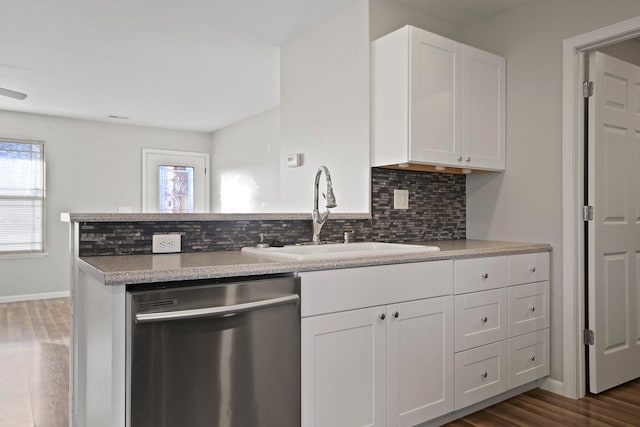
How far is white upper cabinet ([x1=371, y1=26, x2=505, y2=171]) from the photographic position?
248 cm

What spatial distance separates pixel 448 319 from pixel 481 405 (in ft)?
1.97

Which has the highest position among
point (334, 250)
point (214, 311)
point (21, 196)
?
point (21, 196)

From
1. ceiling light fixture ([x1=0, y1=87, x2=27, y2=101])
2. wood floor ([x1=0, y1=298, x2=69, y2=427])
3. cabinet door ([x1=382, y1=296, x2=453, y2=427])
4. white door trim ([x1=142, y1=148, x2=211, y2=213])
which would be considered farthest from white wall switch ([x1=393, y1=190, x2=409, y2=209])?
white door trim ([x1=142, y1=148, x2=211, y2=213])

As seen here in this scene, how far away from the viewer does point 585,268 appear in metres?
2.63

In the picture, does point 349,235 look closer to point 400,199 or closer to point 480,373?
point 400,199

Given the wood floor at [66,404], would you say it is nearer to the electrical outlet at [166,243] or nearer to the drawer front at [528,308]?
the drawer front at [528,308]

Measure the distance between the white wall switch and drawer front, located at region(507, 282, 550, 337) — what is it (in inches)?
31.6

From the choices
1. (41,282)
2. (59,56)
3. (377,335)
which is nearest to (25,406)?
(377,335)

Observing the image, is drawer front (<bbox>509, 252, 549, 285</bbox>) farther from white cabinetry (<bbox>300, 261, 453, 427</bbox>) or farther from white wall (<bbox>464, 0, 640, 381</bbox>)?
white cabinetry (<bbox>300, 261, 453, 427</bbox>)

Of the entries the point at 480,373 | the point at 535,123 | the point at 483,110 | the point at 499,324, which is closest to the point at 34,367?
the point at 480,373

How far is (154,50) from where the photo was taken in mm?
3689

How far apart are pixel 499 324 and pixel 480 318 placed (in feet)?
0.54

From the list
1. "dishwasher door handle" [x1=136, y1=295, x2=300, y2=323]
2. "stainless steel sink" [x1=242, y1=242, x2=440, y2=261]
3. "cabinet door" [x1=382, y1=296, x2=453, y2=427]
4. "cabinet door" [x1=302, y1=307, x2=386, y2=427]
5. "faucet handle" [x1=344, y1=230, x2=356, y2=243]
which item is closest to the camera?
"dishwasher door handle" [x1=136, y1=295, x2=300, y2=323]

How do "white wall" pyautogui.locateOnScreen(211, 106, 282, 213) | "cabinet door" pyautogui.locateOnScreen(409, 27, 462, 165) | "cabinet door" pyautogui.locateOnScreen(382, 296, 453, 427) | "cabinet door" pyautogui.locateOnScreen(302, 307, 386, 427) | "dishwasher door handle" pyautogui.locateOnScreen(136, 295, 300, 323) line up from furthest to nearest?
"white wall" pyautogui.locateOnScreen(211, 106, 282, 213), "cabinet door" pyautogui.locateOnScreen(409, 27, 462, 165), "cabinet door" pyautogui.locateOnScreen(382, 296, 453, 427), "cabinet door" pyautogui.locateOnScreen(302, 307, 386, 427), "dishwasher door handle" pyautogui.locateOnScreen(136, 295, 300, 323)
